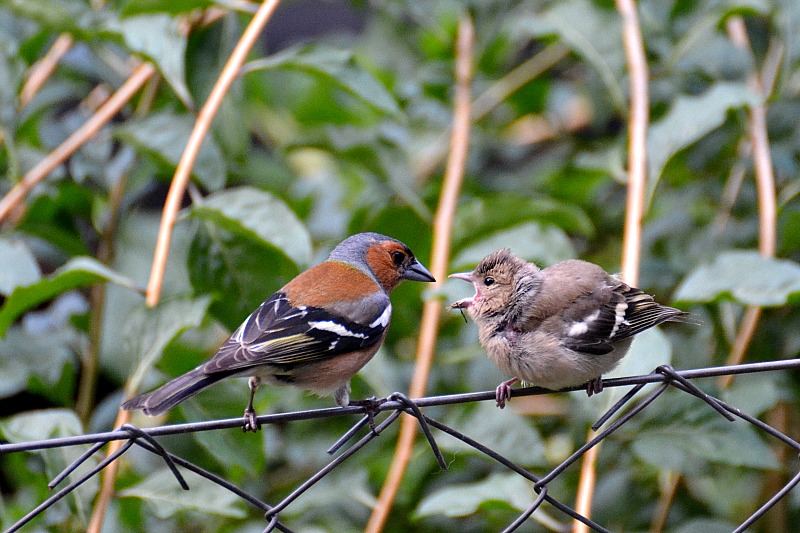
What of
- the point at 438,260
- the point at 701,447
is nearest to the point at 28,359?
the point at 438,260

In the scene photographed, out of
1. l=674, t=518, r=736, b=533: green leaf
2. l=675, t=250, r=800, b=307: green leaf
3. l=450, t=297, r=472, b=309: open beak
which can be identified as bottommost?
l=674, t=518, r=736, b=533: green leaf

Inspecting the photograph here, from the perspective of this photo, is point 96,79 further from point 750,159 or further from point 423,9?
point 750,159

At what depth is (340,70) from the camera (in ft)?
11.1

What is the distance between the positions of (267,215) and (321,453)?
1.30 metres

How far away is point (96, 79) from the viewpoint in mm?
4102

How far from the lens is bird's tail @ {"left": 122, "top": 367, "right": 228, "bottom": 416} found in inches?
92.4

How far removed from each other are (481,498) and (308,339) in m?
0.74

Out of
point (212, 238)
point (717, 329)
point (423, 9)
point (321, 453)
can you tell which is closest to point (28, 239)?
point (212, 238)

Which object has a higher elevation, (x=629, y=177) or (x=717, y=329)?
(x=629, y=177)

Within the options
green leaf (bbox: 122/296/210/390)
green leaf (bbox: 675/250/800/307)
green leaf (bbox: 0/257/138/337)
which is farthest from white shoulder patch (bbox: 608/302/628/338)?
green leaf (bbox: 0/257/138/337)

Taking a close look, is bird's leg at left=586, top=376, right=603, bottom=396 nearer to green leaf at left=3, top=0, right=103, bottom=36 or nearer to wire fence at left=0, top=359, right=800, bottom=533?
wire fence at left=0, top=359, right=800, bottom=533

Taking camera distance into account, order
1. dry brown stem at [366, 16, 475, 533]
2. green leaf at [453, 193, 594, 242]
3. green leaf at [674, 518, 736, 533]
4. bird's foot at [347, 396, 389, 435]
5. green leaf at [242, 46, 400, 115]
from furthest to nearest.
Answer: green leaf at [453, 193, 594, 242] < green leaf at [242, 46, 400, 115] < green leaf at [674, 518, 736, 533] < dry brown stem at [366, 16, 475, 533] < bird's foot at [347, 396, 389, 435]

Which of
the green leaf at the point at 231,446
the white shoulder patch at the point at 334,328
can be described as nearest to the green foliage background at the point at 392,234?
the green leaf at the point at 231,446

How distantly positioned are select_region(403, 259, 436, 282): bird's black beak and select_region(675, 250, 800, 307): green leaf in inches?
37.9
